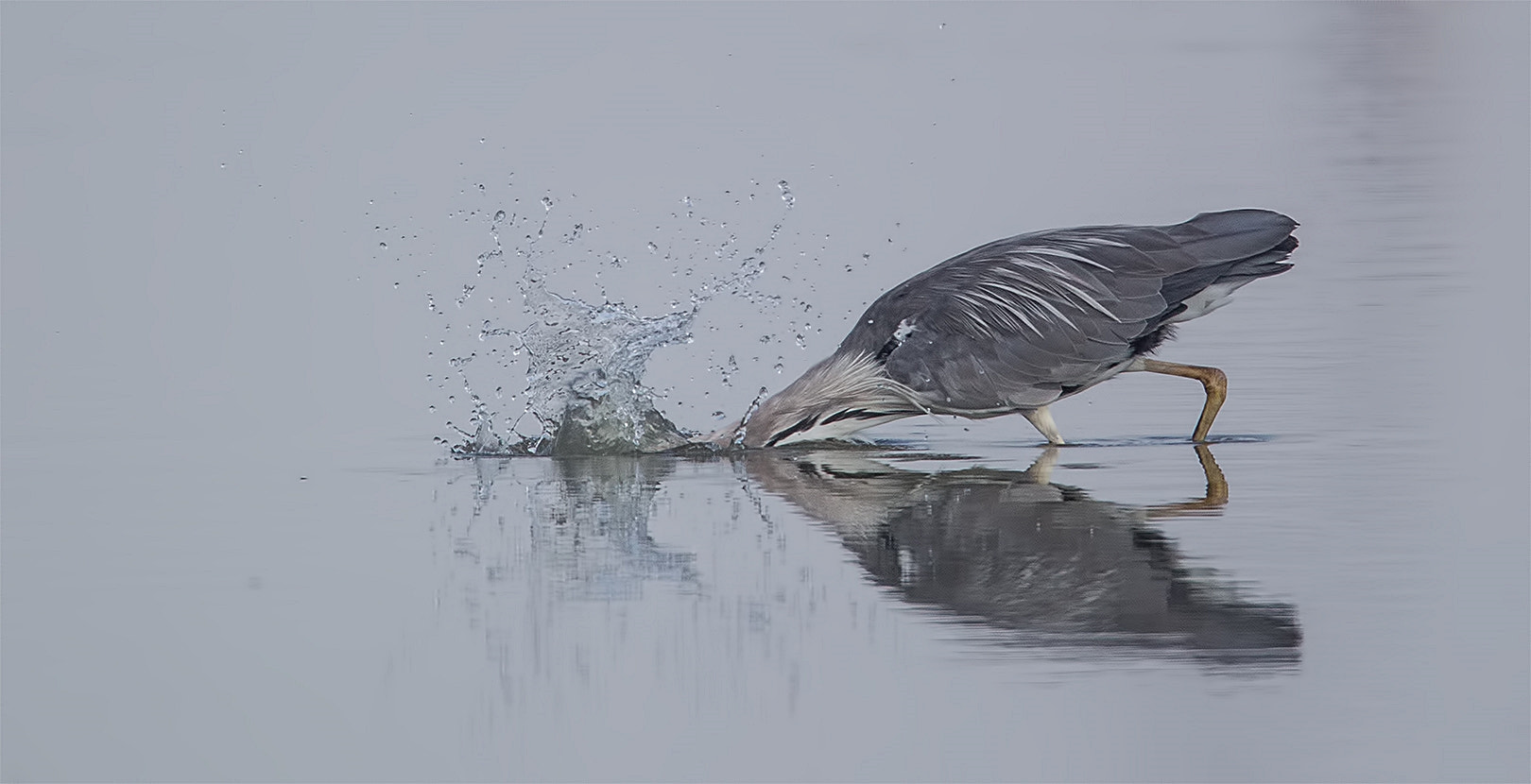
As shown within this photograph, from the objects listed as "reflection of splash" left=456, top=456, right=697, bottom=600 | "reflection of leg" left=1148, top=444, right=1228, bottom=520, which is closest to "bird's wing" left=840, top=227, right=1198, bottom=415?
"reflection of leg" left=1148, top=444, right=1228, bottom=520

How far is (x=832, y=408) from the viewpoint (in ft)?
28.5

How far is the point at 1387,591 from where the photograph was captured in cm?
540

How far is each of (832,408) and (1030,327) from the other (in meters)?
0.95

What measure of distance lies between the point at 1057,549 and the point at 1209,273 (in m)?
2.87

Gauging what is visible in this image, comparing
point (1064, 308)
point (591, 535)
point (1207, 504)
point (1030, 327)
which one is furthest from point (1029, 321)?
point (591, 535)

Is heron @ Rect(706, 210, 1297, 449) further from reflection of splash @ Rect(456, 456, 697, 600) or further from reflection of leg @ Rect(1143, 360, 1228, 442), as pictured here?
reflection of splash @ Rect(456, 456, 697, 600)

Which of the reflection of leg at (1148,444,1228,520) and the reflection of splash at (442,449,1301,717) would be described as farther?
the reflection of leg at (1148,444,1228,520)

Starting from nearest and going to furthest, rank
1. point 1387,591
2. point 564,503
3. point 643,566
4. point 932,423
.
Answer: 1. point 1387,591
2. point 643,566
3. point 564,503
4. point 932,423

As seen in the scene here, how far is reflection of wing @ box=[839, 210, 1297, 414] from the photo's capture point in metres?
8.45

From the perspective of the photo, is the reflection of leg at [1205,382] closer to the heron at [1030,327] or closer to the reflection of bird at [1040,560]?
the heron at [1030,327]

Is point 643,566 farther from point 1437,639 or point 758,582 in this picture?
point 1437,639

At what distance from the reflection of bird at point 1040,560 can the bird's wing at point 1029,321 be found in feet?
2.31

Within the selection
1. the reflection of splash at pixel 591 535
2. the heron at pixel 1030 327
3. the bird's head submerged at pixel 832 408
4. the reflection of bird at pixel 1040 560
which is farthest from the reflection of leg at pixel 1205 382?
the reflection of splash at pixel 591 535

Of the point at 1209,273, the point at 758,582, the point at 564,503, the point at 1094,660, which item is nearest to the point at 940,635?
the point at 1094,660
